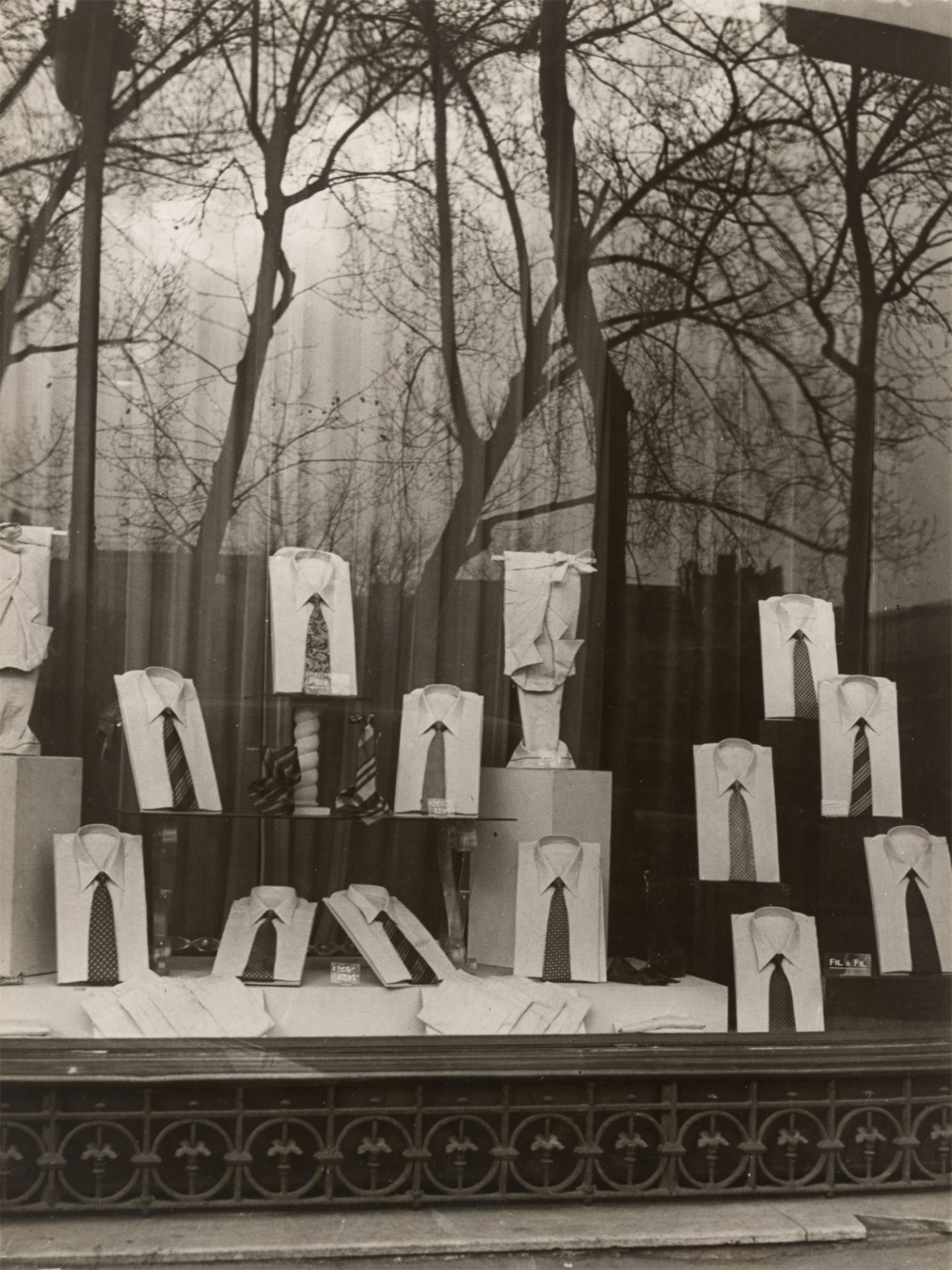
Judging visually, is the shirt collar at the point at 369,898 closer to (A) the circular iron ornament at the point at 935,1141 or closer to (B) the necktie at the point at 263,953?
(B) the necktie at the point at 263,953

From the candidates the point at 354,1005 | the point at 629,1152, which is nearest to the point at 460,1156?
the point at 629,1152

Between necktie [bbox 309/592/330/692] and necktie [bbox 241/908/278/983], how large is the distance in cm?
66

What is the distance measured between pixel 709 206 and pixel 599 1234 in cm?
322

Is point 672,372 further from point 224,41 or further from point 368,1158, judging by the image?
point 368,1158

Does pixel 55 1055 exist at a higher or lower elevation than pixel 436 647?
lower

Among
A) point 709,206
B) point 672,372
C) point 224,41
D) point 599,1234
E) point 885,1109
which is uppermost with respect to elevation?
point 224,41

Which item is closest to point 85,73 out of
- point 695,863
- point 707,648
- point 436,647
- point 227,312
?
point 227,312

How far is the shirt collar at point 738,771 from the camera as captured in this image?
4473mm

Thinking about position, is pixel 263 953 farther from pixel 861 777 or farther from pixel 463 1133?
pixel 861 777

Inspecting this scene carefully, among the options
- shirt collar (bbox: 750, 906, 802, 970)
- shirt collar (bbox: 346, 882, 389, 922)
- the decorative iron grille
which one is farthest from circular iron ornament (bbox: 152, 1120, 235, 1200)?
shirt collar (bbox: 750, 906, 802, 970)

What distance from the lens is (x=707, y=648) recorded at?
4.75 meters

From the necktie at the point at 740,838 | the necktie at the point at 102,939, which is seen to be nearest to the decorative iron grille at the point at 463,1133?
the necktie at the point at 102,939

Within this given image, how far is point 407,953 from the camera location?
4.14 m

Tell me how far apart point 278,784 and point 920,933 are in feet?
6.33
